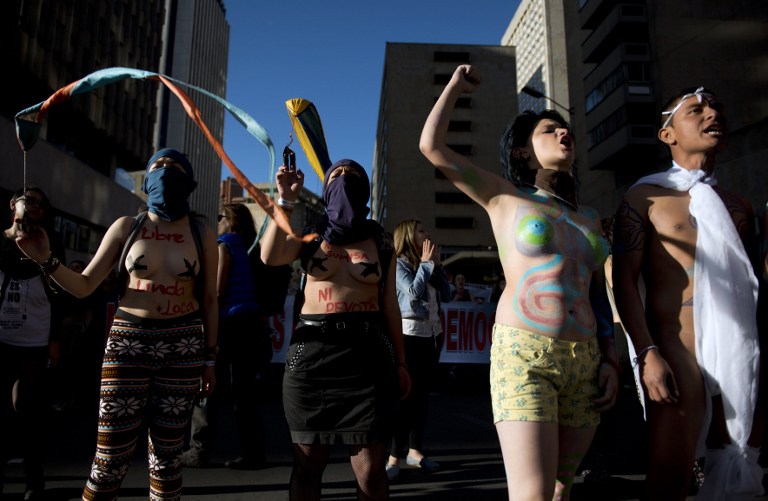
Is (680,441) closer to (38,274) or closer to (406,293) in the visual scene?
(406,293)

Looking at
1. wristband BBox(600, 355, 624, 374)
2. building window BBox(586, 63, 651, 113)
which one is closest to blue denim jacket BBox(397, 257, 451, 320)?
wristband BBox(600, 355, 624, 374)

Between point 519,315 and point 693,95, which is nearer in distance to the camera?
point 519,315

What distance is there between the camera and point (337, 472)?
4.51m

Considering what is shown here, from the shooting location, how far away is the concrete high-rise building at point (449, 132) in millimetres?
54094

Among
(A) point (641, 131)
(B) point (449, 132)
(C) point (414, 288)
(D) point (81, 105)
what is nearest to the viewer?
(C) point (414, 288)

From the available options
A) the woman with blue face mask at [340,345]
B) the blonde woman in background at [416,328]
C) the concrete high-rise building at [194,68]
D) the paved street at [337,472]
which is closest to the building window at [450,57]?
the concrete high-rise building at [194,68]

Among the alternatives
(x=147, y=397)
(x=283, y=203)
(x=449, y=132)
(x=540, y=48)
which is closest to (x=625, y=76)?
(x=449, y=132)

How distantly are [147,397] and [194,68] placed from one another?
4115 inches

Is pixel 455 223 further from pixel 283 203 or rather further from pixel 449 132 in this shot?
pixel 283 203

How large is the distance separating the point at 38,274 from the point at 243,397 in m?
1.85

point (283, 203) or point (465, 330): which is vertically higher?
point (283, 203)

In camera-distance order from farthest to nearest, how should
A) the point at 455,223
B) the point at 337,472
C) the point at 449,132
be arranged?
the point at 455,223
the point at 449,132
the point at 337,472

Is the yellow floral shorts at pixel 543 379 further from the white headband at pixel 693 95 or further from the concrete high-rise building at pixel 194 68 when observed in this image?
the concrete high-rise building at pixel 194 68

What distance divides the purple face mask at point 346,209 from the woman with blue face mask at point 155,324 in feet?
→ 2.56
